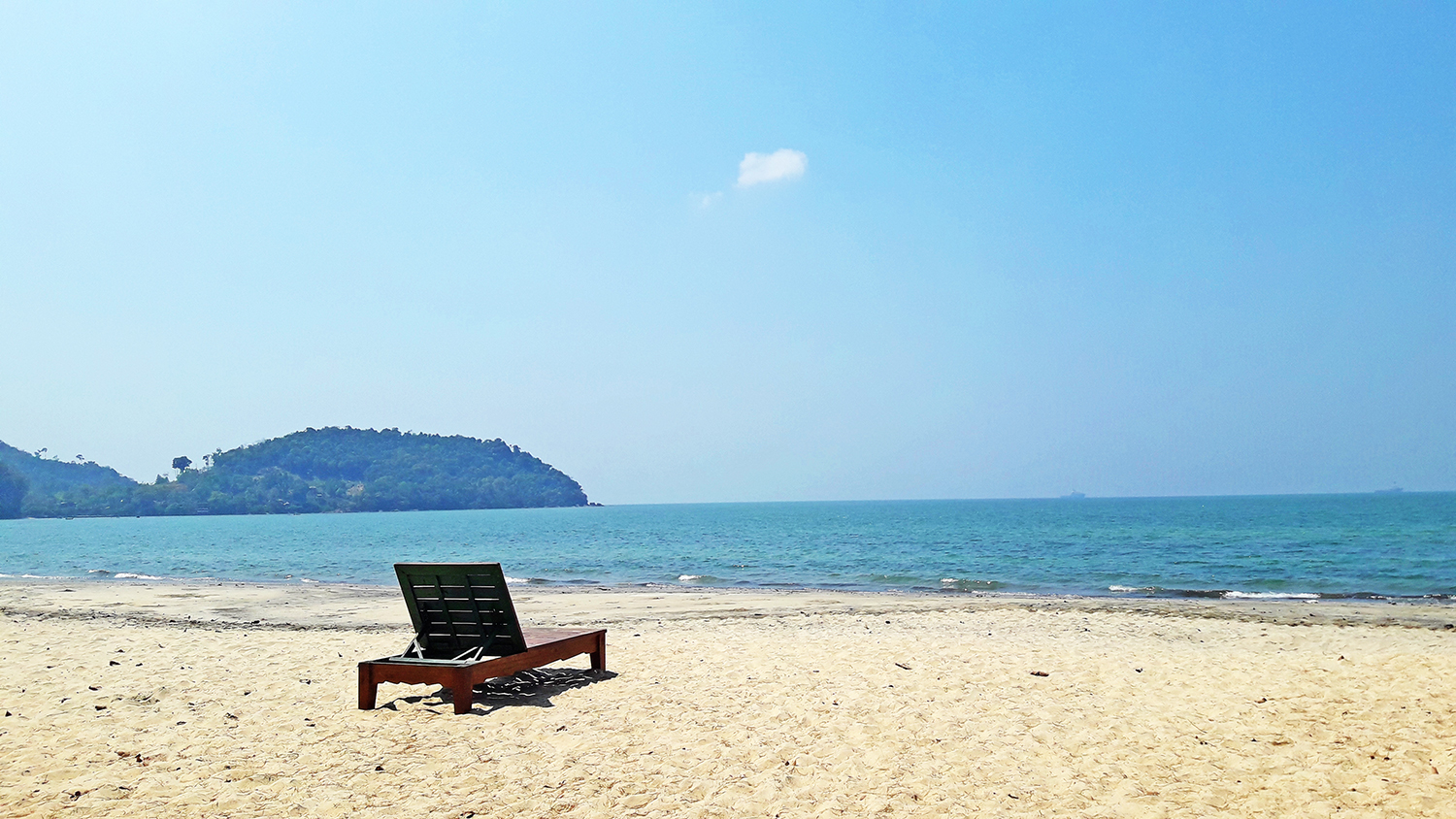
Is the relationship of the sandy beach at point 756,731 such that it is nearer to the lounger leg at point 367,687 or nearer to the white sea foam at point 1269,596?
the lounger leg at point 367,687

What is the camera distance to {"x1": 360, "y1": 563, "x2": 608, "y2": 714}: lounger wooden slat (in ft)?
23.1

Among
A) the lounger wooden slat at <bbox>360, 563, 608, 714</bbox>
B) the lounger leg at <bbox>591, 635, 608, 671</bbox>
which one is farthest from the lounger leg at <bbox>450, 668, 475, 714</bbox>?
the lounger leg at <bbox>591, 635, 608, 671</bbox>

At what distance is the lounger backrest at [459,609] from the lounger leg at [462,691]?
1.64 ft

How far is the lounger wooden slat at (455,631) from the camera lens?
704 cm

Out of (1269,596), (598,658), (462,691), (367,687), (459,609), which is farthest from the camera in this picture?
(1269,596)

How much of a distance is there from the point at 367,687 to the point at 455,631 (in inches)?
31.5

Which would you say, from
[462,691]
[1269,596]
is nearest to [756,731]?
[462,691]

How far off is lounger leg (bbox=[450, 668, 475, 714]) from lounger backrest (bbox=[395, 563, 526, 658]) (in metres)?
0.50

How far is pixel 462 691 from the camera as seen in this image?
679 cm

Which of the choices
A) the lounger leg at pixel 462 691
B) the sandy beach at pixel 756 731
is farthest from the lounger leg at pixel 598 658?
the lounger leg at pixel 462 691

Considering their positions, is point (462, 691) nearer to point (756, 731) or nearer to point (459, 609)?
point (459, 609)

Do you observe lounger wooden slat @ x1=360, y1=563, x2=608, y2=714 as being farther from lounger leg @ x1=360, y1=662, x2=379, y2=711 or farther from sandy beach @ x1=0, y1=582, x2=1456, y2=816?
sandy beach @ x1=0, y1=582, x2=1456, y2=816

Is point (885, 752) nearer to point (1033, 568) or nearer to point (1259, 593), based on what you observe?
point (1259, 593)

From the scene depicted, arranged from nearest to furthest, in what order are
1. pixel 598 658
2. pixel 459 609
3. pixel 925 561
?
pixel 459 609 < pixel 598 658 < pixel 925 561
